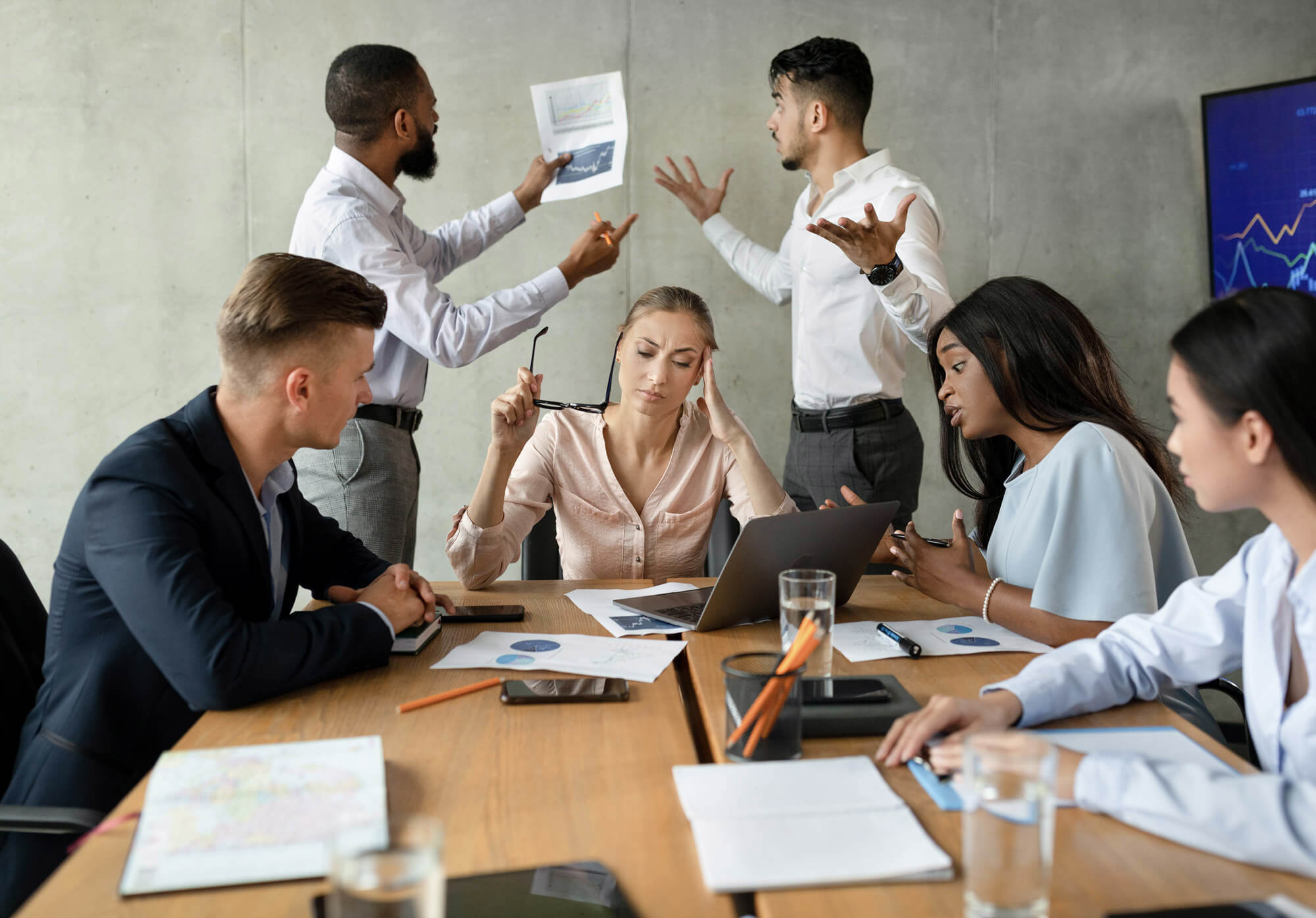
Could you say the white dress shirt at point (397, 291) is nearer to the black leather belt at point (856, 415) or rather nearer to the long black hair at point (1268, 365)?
the black leather belt at point (856, 415)

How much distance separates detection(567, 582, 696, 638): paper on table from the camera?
5.82 feet

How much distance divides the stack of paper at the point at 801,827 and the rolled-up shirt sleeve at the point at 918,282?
5.23 feet

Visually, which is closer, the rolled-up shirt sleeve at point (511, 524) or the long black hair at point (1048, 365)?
the long black hair at point (1048, 365)

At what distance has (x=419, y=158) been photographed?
2.99 meters

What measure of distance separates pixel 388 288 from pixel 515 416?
75 cm

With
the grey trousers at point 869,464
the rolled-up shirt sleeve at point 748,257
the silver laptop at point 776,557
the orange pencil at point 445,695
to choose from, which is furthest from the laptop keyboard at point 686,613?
the rolled-up shirt sleeve at point 748,257

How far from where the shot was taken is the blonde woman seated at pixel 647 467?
2430 millimetres

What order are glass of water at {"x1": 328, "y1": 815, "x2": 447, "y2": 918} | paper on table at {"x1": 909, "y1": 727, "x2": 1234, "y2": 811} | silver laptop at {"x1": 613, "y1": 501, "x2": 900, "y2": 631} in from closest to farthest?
glass of water at {"x1": 328, "y1": 815, "x2": 447, "y2": 918} → paper on table at {"x1": 909, "y1": 727, "x2": 1234, "y2": 811} → silver laptop at {"x1": 613, "y1": 501, "x2": 900, "y2": 631}

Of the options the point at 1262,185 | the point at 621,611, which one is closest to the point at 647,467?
the point at 621,611

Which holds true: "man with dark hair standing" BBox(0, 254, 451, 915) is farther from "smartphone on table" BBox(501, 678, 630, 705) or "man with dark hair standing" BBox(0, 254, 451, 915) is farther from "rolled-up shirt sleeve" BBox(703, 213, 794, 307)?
"rolled-up shirt sleeve" BBox(703, 213, 794, 307)

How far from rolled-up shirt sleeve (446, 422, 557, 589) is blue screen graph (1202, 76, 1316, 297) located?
2521 mm

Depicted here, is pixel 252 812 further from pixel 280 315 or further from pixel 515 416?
pixel 515 416

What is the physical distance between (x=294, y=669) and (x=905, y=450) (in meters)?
2.19

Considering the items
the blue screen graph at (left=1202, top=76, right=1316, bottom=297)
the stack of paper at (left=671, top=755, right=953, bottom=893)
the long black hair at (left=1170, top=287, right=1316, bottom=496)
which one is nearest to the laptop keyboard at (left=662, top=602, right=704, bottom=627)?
the stack of paper at (left=671, top=755, right=953, bottom=893)
